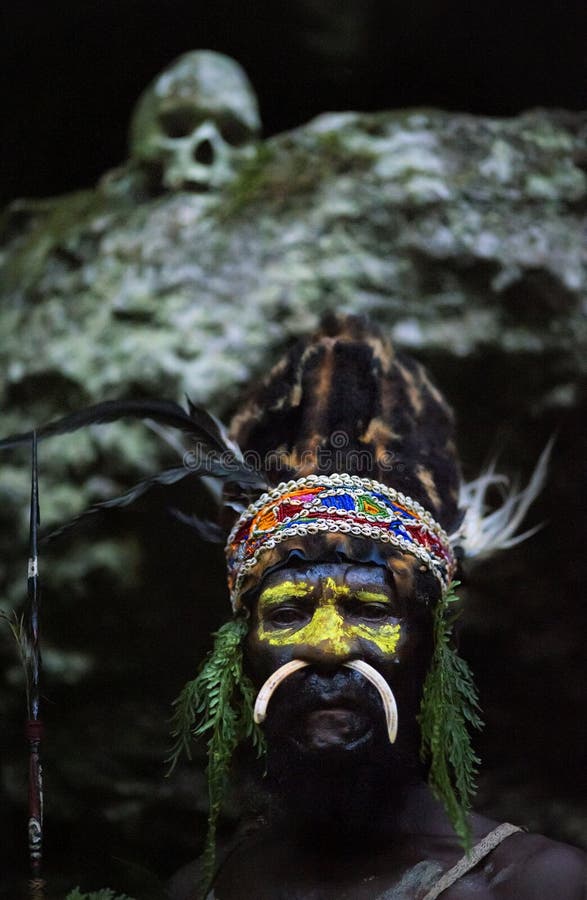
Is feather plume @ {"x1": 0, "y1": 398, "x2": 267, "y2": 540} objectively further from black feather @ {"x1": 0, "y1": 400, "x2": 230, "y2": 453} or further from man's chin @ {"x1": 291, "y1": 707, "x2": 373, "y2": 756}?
man's chin @ {"x1": 291, "y1": 707, "x2": 373, "y2": 756}

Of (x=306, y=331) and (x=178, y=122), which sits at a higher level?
(x=178, y=122)

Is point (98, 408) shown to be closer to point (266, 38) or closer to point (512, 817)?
point (266, 38)

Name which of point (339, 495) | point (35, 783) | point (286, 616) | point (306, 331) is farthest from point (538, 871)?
point (306, 331)

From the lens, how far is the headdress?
91.2 inches

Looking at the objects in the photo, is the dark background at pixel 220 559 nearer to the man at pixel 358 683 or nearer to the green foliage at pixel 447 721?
the man at pixel 358 683

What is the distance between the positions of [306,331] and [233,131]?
0.68 m

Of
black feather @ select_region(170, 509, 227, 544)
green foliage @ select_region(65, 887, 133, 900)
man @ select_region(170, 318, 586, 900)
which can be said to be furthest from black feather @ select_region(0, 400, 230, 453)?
green foliage @ select_region(65, 887, 133, 900)

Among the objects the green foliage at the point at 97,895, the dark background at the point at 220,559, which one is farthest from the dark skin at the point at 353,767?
the dark background at the point at 220,559

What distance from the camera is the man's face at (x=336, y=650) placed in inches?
87.7

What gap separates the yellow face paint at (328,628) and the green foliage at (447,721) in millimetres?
103

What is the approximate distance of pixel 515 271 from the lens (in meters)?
3.19

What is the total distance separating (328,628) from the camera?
2.25 m

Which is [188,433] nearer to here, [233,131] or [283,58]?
[233,131]

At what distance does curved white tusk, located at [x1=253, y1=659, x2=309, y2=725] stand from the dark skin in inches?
0.9
